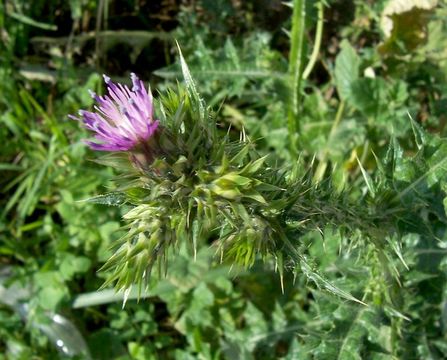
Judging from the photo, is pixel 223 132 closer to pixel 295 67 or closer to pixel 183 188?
pixel 295 67

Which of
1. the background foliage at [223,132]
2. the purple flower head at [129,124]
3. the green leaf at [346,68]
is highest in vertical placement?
the purple flower head at [129,124]

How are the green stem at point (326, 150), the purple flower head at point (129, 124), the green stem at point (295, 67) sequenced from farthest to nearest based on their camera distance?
the green stem at point (326, 150), the green stem at point (295, 67), the purple flower head at point (129, 124)

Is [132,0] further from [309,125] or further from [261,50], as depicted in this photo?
[309,125]

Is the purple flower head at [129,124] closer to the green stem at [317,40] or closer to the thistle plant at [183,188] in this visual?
the thistle plant at [183,188]

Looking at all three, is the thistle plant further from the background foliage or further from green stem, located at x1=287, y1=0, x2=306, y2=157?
green stem, located at x1=287, y1=0, x2=306, y2=157

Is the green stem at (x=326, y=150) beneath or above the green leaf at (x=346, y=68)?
beneath

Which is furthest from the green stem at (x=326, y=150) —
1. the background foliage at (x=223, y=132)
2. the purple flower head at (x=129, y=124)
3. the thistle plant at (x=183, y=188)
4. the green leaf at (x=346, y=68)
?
the purple flower head at (x=129, y=124)
